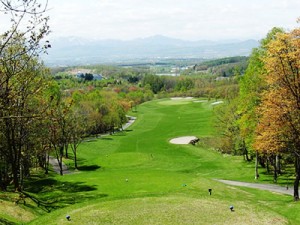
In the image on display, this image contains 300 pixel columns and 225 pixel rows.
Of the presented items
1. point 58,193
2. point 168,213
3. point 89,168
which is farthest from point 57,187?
point 89,168

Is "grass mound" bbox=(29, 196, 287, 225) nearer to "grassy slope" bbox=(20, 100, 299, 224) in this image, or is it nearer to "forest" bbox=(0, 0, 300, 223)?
"grassy slope" bbox=(20, 100, 299, 224)

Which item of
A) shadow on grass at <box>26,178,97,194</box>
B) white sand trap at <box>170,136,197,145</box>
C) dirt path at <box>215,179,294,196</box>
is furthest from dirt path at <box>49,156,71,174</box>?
white sand trap at <box>170,136,197,145</box>

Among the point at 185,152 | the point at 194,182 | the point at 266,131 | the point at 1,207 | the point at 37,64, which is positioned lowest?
the point at 185,152

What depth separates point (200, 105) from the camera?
482ft

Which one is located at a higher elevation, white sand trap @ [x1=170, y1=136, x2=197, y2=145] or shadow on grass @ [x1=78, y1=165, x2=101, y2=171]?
shadow on grass @ [x1=78, y1=165, x2=101, y2=171]

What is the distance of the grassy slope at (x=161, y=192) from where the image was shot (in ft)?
65.3

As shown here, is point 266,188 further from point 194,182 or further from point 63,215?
point 63,215

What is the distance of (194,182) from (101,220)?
17931 mm

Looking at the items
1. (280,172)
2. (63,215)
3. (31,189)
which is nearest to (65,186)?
(31,189)

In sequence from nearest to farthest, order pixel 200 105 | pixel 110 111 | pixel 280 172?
pixel 280 172 → pixel 110 111 → pixel 200 105

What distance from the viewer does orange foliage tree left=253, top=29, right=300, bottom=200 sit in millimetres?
25125

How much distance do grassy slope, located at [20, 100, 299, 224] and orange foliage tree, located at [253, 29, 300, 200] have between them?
16.3ft

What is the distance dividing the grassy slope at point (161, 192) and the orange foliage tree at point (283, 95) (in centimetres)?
498

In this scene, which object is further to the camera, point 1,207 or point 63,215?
point 1,207
